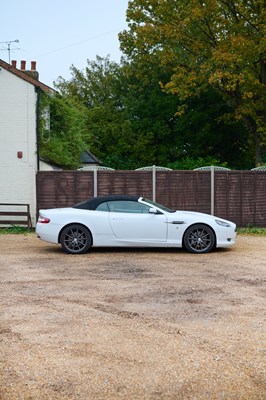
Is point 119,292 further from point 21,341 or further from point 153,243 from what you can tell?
point 153,243

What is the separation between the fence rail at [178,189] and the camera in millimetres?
18484

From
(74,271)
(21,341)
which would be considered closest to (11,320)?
(21,341)

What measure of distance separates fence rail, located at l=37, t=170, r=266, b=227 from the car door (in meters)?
5.93

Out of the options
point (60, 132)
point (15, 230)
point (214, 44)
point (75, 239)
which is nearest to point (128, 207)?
point (75, 239)

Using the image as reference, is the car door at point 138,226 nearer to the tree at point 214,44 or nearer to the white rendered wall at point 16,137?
the white rendered wall at point 16,137

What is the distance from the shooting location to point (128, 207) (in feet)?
42.0

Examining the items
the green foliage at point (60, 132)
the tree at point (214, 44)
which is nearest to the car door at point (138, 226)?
the green foliage at point (60, 132)

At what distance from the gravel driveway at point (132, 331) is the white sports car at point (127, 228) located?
1658mm

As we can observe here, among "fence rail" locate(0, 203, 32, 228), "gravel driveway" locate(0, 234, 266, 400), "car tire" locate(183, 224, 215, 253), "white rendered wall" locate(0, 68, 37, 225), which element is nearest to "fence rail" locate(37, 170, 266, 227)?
"fence rail" locate(0, 203, 32, 228)

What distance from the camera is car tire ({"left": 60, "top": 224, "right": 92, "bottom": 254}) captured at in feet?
41.1

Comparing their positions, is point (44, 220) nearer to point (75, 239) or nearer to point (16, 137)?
point (75, 239)

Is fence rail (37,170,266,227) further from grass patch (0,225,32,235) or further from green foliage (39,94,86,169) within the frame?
green foliage (39,94,86,169)

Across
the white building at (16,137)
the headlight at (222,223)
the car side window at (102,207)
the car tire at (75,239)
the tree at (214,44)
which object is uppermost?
the tree at (214,44)

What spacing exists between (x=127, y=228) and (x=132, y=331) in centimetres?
667
